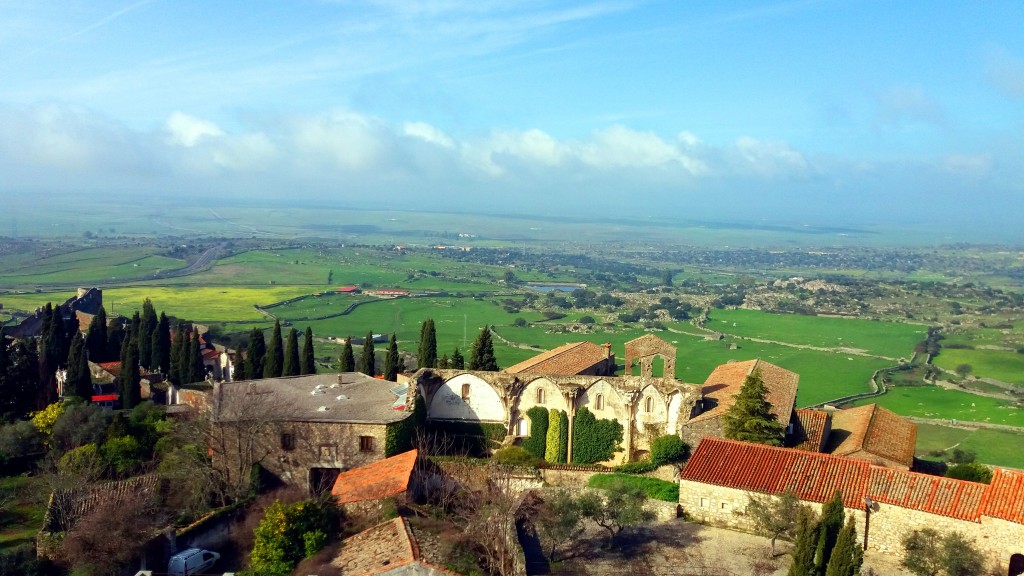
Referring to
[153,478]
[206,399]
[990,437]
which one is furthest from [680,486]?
[990,437]

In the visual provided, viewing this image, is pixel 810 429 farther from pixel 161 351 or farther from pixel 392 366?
pixel 161 351

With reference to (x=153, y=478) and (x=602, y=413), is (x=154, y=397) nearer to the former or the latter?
(x=153, y=478)

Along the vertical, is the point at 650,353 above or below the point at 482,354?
above

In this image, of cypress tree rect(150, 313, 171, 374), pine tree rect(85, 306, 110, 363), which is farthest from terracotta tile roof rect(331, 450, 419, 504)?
pine tree rect(85, 306, 110, 363)

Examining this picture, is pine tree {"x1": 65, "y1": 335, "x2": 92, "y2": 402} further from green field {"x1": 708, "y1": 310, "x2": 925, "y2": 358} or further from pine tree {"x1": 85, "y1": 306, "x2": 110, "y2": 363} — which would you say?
green field {"x1": 708, "y1": 310, "x2": 925, "y2": 358}

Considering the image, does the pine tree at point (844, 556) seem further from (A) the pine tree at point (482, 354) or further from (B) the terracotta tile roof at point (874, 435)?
(A) the pine tree at point (482, 354)

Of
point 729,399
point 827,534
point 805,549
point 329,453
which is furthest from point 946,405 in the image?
point 329,453

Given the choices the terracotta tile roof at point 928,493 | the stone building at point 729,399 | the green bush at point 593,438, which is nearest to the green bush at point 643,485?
the stone building at point 729,399
